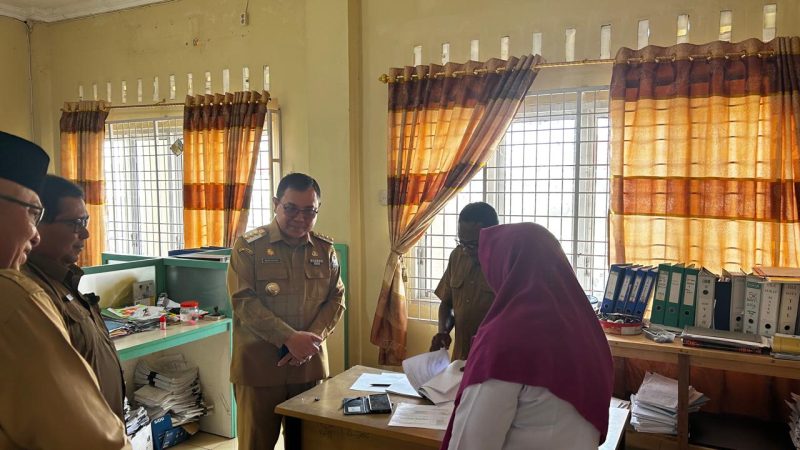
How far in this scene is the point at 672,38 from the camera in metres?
3.20

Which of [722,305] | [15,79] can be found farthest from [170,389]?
[15,79]

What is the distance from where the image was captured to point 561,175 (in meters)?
3.59

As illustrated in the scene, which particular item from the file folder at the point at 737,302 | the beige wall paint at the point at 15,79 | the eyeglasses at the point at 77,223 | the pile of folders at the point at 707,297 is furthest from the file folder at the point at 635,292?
the beige wall paint at the point at 15,79

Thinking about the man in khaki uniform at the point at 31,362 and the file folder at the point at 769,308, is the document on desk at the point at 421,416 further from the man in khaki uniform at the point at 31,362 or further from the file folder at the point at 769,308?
the file folder at the point at 769,308

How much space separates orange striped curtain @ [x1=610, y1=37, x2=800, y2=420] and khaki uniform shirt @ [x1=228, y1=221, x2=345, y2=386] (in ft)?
5.84

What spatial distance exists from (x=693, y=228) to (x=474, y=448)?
2.39 meters

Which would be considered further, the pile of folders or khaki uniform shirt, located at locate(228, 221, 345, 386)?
the pile of folders

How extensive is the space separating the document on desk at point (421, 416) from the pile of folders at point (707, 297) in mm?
1430

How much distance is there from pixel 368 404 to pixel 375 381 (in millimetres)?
266

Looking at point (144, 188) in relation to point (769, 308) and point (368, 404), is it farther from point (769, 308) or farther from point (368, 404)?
point (769, 308)

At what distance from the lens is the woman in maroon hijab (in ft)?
4.34

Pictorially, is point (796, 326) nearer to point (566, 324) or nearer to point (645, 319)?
point (645, 319)

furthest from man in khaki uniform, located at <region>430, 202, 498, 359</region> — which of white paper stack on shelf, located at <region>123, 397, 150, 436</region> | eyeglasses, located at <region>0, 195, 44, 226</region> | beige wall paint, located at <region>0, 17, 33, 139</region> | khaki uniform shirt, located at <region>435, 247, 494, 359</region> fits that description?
A: beige wall paint, located at <region>0, 17, 33, 139</region>

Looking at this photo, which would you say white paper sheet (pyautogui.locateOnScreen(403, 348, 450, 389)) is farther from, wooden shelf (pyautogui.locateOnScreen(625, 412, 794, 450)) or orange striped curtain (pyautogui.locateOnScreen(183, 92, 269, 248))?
orange striped curtain (pyautogui.locateOnScreen(183, 92, 269, 248))
